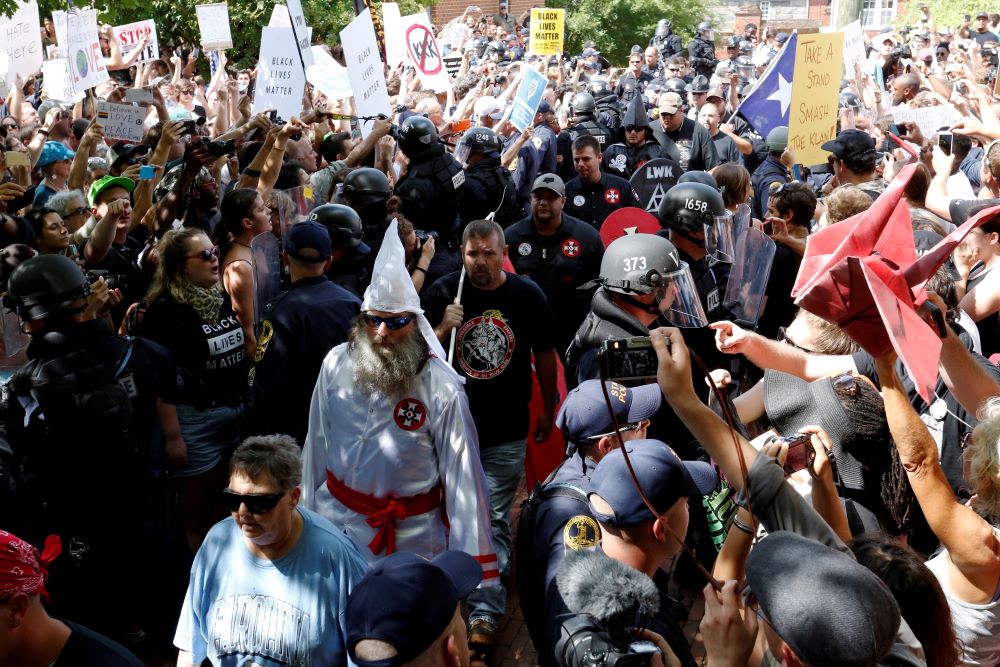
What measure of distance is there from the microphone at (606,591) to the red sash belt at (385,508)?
2.05 metres

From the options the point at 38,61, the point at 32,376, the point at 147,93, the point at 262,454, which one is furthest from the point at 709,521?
the point at 38,61

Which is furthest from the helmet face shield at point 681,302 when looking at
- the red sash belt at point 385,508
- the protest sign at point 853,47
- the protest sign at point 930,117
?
the protest sign at point 853,47

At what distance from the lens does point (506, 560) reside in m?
5.62

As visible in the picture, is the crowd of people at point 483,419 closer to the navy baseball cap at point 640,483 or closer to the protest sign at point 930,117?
the navy baseball cap at point 640,483

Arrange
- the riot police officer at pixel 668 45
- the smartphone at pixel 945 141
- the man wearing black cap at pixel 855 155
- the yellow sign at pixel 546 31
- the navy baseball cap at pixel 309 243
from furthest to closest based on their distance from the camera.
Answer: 1. the riot police officer at pixel 668 45
2. the yellow sign at pixel 546 31
3. the smartphone at pixel 945 141
4. the man wearing black cap at pixel 855 155
5. the navy baseball cap at pixel 309 243

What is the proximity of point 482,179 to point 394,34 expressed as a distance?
18.8ft

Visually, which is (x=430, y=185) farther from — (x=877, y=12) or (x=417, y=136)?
(x=877, y=12)

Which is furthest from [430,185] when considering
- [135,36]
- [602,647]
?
[135,36]

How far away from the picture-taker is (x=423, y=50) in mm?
13289

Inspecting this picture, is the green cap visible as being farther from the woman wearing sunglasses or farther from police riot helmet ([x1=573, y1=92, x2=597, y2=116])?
police riot helmet ([x1=573, y1=92, x2=597, y2=116])

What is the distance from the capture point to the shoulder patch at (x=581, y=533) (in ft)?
10.4

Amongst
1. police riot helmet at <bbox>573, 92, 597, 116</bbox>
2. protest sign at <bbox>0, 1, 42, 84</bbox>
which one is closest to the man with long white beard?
protest sign at <bbox>0, 1, 42, 84</bbox>

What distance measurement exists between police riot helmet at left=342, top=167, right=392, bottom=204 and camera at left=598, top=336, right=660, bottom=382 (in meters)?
4.19

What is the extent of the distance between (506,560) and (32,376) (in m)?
2.68
